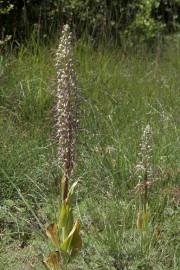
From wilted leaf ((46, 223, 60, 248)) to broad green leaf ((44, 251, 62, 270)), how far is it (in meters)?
0.05

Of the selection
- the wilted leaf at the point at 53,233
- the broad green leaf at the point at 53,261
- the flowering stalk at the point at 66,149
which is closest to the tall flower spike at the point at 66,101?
the flowering stalk at the point at 66,149

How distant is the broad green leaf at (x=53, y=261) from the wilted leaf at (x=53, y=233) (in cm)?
5

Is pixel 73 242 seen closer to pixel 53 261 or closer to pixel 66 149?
pixel 53 261

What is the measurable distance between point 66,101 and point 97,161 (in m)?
1.07

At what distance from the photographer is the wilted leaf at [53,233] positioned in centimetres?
299

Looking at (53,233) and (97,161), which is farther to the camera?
(97,161)

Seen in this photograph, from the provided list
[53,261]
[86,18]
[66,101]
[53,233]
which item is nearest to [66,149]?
[66,101]

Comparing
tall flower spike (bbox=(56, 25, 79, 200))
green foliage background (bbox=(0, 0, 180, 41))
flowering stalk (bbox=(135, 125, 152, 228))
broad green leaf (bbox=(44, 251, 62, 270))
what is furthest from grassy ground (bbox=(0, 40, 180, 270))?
green foliage background (bbox=(0, 0, 180, 41))

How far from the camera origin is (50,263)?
300cm

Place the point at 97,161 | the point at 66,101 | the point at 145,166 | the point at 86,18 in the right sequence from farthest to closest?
the point at 86,18, the point at 97,161, the point at 145,166, the point at 66,101

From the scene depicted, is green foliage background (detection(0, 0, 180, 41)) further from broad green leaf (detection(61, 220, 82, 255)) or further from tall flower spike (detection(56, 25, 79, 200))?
broad green leaf (detection(61, 220, 82, 255))

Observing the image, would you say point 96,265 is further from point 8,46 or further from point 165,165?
point 8,46

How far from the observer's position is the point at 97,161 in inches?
157

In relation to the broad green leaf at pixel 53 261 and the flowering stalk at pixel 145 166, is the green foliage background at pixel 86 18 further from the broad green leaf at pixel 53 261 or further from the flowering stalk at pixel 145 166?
the broad green leaf at pixel 53 261
